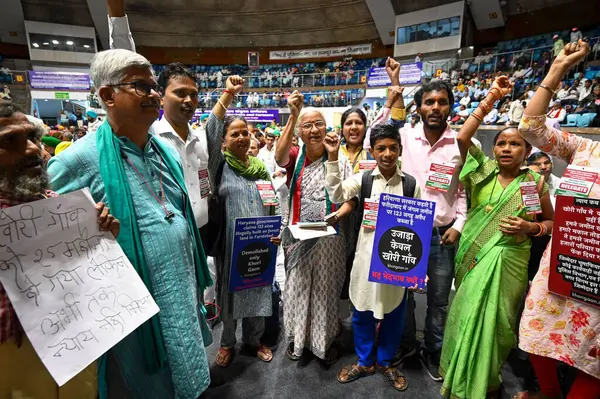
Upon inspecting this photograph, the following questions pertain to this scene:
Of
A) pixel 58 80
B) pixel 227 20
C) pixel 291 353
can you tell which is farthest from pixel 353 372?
pixel 227 20

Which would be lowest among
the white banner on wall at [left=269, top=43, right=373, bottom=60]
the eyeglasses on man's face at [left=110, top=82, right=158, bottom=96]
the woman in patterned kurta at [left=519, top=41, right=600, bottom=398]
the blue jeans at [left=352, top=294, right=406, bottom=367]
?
the blue jeans at [left=352, top=294, right=406, bottom=367]

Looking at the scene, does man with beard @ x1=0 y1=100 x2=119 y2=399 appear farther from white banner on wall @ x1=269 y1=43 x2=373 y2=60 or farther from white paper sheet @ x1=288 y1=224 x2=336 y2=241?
white banner on wall @ x1=269 y1=43 x2=373 y2=60

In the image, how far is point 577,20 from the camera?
12422 mm

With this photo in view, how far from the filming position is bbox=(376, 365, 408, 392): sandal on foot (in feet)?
6.68

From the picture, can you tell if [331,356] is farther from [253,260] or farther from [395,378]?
[253,260]

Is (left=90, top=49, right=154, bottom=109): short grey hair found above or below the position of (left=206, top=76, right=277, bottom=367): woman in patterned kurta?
above

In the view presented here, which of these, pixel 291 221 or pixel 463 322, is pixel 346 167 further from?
pixel 463 322

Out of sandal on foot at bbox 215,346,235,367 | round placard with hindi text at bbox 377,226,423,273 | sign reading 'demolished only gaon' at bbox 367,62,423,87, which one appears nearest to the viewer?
round placard with hindi text at bbox 377,226,423,273

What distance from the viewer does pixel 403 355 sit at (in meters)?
2.31

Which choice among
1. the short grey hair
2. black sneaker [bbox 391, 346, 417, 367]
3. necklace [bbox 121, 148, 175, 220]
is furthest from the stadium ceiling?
necklace [bbox 121, 148, 175, 220]

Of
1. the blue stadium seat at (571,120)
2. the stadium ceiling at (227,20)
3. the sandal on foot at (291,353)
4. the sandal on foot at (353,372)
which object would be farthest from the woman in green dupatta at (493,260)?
the stadium ceiling at (227,20)

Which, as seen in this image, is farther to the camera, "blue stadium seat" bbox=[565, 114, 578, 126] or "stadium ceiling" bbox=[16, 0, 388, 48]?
"stadium ceiling" bbox=[16, 0, 388, 48]

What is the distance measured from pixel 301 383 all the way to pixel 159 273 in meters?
1.42

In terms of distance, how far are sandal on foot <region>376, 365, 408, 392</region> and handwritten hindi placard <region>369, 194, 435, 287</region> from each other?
710mm
